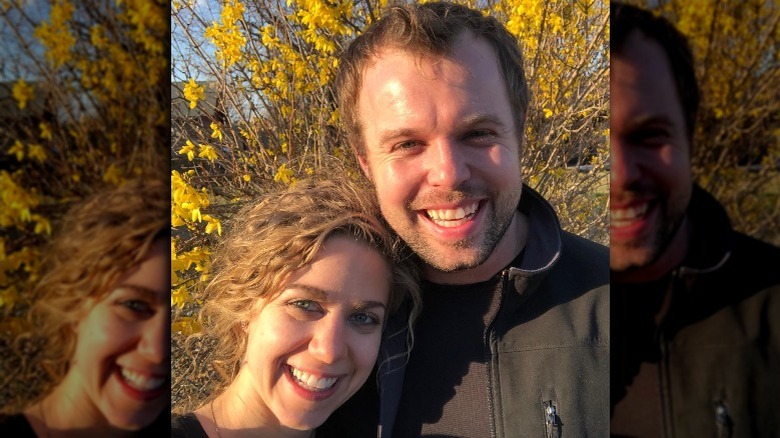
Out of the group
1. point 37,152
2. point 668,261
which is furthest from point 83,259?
point 668,261

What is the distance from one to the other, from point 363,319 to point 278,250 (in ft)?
1.00

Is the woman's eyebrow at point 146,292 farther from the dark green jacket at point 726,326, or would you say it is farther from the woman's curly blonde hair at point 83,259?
the dark green jacket at point 726,326

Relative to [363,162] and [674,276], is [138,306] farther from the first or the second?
[674,276]

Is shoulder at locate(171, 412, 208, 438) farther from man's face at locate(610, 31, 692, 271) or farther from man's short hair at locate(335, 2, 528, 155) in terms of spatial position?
man's face at locate(610, 31, 692, 271)

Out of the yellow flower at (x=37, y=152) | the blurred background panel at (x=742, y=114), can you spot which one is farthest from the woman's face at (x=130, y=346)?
the blurred background panel at (x=742, y=114)

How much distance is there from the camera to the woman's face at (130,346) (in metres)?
1.53

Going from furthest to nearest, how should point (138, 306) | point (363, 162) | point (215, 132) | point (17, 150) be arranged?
point (215, 132)
point (363, 162)
point (138, 306)
point (17, 150)

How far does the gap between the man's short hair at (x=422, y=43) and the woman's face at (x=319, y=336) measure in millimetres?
357

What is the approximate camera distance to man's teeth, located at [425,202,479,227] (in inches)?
66.8

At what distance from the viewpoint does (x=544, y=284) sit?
1795 millimetres

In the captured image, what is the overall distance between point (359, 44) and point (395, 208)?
484mm

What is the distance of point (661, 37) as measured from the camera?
5.26 feet

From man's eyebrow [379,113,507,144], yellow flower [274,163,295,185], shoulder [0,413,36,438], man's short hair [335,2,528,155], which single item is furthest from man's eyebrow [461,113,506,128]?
shoulder [0,413,36,438]

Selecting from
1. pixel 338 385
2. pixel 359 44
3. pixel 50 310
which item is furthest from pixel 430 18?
pixel 50 310
